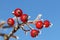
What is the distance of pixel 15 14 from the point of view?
28.2 inches

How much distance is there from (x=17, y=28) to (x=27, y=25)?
7 centimetres

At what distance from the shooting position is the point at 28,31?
75 centimetres

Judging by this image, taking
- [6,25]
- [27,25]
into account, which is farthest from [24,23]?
[6,25]

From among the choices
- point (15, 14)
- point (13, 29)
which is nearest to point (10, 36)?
point (13, 29)

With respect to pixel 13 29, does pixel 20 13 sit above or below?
above

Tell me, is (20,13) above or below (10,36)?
above

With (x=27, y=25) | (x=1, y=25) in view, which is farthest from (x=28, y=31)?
(x=1, y=25)

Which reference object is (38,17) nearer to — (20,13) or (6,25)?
(20,13)

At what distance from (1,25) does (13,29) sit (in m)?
0.09

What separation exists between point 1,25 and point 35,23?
0.76ft

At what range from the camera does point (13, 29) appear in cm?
70

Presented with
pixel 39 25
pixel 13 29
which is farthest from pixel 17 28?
pixel 39 25

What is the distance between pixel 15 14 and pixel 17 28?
0.11 metres

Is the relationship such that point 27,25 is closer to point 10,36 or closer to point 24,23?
point 24,23
